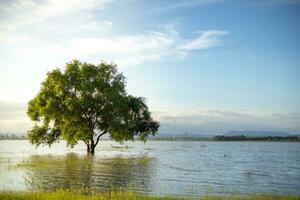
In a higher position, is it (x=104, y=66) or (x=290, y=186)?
(x=104, y=66)

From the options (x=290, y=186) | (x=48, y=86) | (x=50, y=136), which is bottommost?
(x=290, y=186)

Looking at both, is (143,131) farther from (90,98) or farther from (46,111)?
(46,111)

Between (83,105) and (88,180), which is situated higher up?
(83,105)

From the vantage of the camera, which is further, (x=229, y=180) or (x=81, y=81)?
(x=81, y=81)

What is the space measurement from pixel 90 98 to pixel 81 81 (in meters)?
3.82

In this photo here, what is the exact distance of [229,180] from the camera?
41.6m

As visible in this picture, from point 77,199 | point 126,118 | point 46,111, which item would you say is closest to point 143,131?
point 126,118

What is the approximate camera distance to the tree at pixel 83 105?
69.6 meters

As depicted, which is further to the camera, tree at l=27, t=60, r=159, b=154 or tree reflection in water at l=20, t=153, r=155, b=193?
tree at l=27, t=60, r=159, b=154

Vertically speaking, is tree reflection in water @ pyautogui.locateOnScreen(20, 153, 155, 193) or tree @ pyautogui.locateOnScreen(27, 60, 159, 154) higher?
tree @ pyautogui.locateOnScreen(27, 60, 159, 154)

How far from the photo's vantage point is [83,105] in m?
68.6

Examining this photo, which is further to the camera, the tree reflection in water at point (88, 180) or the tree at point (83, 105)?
the tree at point (83, 105)

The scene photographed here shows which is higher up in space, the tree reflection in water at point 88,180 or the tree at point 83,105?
the tree at point 83,105

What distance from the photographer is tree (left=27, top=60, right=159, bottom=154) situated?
6956cm
